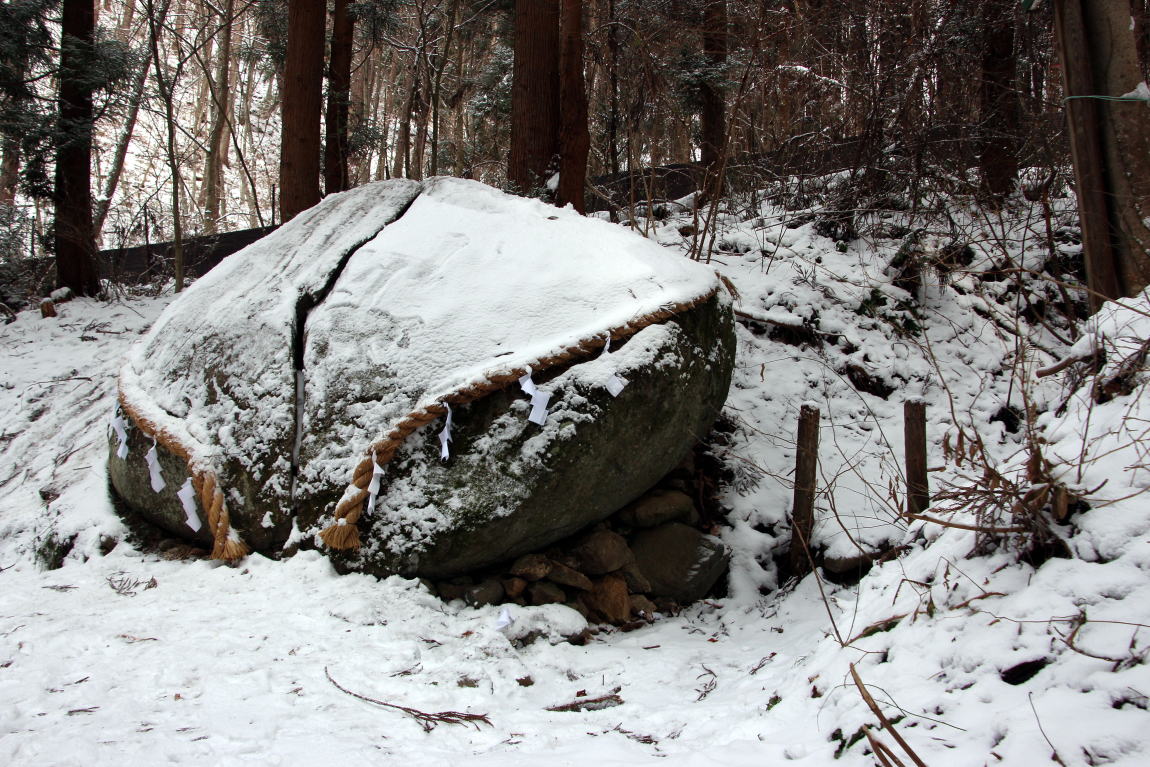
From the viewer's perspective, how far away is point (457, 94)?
1073 cm

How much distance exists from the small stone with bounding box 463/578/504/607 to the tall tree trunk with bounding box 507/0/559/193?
137 inches

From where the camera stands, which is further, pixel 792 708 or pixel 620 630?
pixel 620 630

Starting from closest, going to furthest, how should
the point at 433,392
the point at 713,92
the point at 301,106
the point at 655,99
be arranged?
the point at 433,392 → the point at 301,106 → the point at 655,99 → the point at 713,92

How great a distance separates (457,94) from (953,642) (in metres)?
10.9

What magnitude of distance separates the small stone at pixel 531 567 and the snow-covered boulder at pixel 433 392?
0.07 m

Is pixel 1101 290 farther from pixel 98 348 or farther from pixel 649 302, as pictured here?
pixel 98 348

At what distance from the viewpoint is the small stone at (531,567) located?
2.86 metres

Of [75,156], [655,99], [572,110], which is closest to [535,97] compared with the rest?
[572,110]

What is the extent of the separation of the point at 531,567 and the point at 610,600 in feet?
1.31

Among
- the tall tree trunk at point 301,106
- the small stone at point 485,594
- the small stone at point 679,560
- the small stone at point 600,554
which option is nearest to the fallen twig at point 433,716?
the small stone at point 485,594

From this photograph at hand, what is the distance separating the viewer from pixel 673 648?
268 cm

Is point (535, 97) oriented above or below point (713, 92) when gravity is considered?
below

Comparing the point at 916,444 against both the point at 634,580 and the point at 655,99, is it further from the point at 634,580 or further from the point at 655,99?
the point at 655,99

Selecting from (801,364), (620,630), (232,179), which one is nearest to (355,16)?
(801,364)
